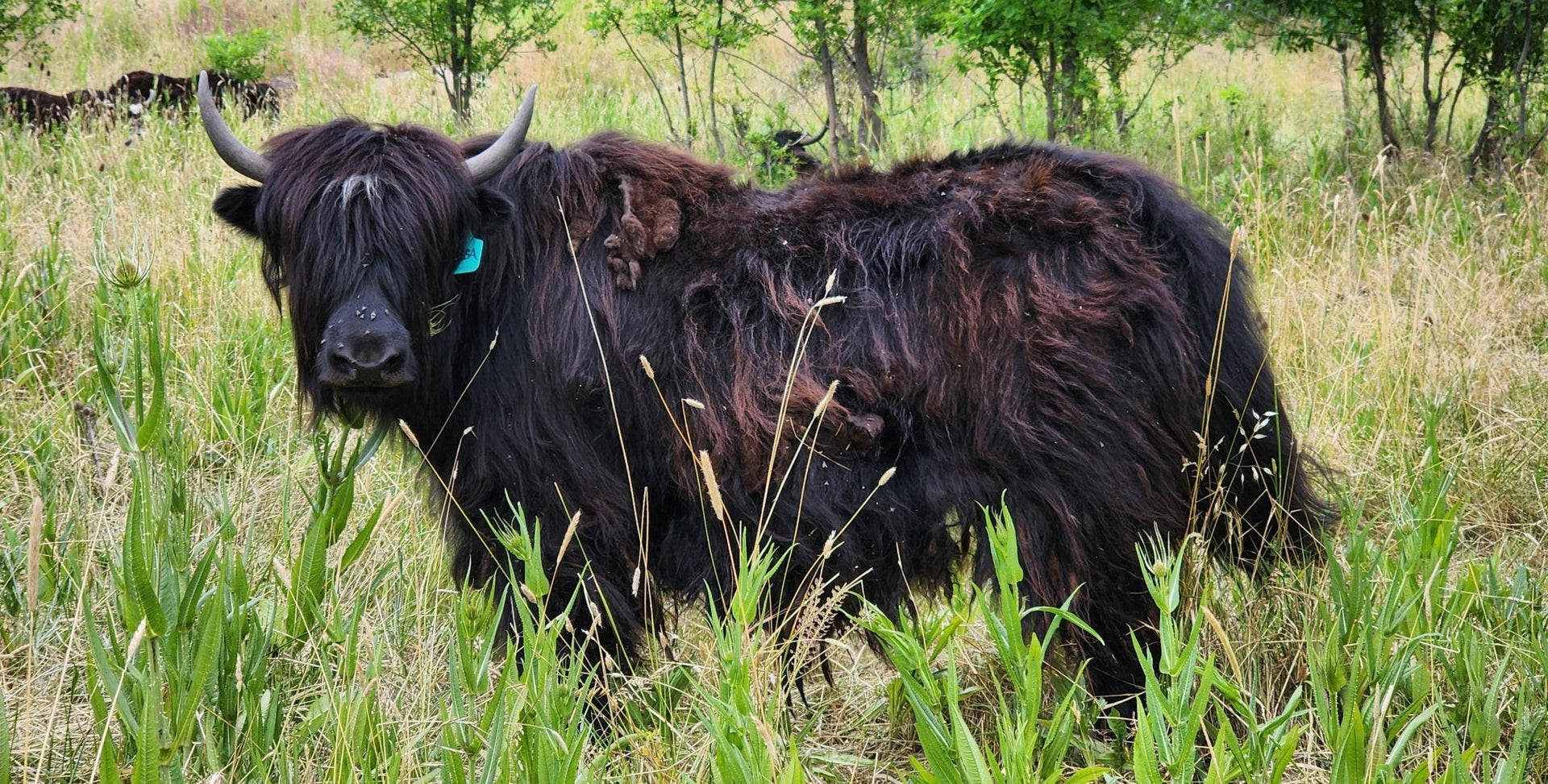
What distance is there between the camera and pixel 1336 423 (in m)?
5.25

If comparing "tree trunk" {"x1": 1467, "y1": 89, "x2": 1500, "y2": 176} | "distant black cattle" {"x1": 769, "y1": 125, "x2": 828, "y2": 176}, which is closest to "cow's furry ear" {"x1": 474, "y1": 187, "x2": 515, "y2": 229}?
"distant black cattle" {"x1": 769, "y1": 125, "x2": 828, "y2": 176}

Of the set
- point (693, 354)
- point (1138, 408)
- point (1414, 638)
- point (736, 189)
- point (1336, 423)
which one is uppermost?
point (736, 189)

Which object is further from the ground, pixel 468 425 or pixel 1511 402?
pixel 468 425

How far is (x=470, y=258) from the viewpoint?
3641mm

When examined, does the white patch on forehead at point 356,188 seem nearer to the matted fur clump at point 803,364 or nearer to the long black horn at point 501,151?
the matted fur clump at point 803,364

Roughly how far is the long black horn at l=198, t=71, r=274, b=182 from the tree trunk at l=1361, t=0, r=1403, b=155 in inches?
267

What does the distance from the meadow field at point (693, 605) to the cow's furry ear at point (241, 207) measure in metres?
0.32

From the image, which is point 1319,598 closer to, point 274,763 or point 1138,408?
point 1138,408

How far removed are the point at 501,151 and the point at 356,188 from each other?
495mm

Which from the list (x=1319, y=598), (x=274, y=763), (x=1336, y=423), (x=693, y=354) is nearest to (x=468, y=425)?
(x=693, y=354)

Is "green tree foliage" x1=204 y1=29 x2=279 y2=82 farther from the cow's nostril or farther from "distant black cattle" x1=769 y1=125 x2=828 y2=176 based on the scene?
the cow's nostril

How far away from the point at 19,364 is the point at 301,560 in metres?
3.78

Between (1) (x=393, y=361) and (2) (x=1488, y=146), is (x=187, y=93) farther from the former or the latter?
(2) (x=1488, y=146)

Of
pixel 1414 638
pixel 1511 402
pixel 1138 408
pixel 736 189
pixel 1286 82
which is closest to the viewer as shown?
pixel 1414 638
